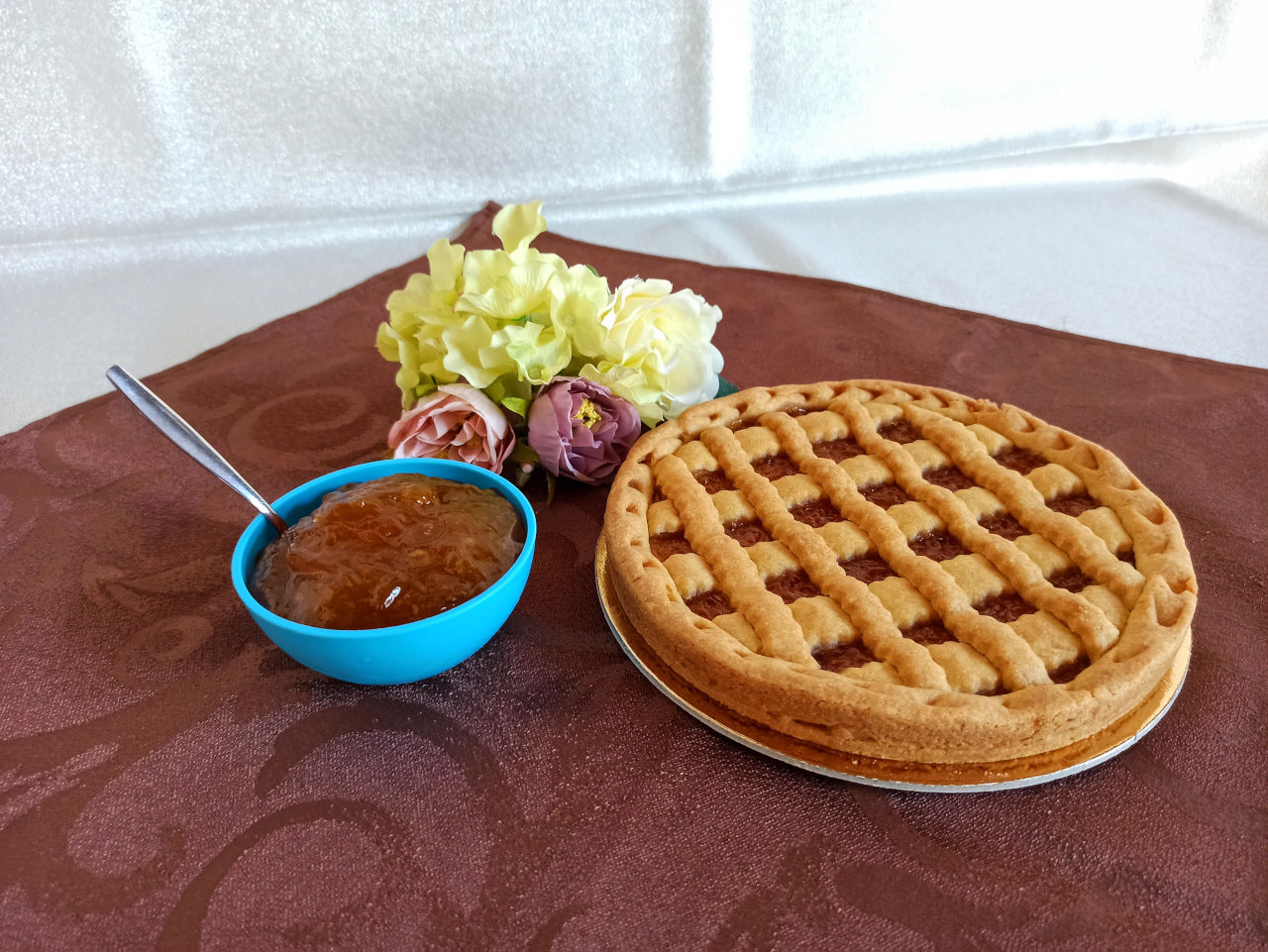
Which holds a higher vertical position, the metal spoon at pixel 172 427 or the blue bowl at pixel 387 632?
the metal spoon at pixel 172 427

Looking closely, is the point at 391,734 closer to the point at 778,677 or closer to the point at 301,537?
the point at 301,537

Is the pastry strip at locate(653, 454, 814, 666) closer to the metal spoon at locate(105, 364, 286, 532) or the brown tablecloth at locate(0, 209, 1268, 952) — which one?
the brown tablecloth at locate(0, 209, 1268, 952)

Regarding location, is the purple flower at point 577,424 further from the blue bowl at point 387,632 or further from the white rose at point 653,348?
the blue bowl at point 387,632

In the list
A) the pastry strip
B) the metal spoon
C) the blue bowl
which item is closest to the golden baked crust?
the pastry strip

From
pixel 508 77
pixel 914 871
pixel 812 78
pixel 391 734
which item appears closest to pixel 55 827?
pixel 391 734

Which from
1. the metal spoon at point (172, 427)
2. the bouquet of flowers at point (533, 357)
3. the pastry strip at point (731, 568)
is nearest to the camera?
the pastry strip at point (731, 568)

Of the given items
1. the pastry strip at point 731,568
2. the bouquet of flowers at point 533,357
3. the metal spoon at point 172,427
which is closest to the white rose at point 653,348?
the bouquet of flowers at point 533,357
